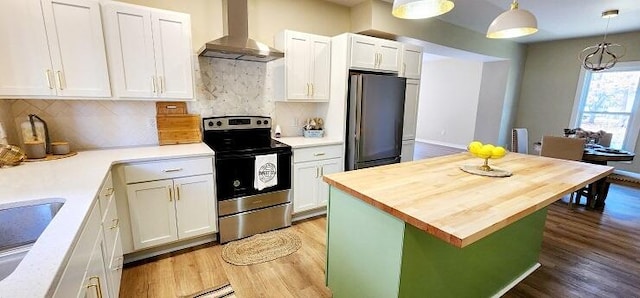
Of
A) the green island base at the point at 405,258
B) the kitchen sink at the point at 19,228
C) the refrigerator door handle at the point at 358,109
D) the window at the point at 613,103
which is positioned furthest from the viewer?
the window at the point at 613,103

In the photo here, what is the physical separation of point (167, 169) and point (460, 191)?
210 cm

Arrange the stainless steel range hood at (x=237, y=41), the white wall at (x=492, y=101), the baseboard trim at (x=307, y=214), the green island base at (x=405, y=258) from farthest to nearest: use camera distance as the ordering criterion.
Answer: the white wall at (x=492, y=101) → the baseboard trim at (x=307, y=214) → the stainless steel range hood at (x=237, y=41) → the green island base at (x=405, y=258)

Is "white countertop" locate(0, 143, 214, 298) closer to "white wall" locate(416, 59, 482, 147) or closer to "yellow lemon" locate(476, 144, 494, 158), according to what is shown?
"yellow lemon" locate(476, 144, 494, 158)

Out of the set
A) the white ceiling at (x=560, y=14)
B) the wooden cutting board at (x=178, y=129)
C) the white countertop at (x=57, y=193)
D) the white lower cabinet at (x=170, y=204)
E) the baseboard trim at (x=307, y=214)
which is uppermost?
the white ceiling at (x=560, y=14)

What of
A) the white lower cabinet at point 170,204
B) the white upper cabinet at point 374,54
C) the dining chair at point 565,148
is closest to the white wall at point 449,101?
the dining chair at point 565,148

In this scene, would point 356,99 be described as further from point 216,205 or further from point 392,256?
point 392,256

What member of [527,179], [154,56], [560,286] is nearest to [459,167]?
[527,179]

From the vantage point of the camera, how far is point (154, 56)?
7.42 feet

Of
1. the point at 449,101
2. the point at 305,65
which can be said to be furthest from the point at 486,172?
the point at 449,101

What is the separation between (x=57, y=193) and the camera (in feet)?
4.21

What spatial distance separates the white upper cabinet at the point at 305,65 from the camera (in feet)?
9.46

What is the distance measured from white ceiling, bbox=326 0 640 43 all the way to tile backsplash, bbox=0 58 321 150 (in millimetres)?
1509

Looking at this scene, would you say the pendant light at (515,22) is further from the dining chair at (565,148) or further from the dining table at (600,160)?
the dining table at (600,160)

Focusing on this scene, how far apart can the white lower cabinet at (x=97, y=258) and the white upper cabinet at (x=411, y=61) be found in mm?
3179
